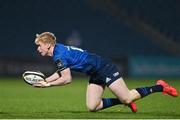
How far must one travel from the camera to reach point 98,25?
28.5 meters

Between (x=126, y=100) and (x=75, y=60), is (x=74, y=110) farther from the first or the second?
(x=75, y=60)

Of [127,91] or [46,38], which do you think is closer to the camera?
[46,38]

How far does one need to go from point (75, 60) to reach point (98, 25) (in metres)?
19.0

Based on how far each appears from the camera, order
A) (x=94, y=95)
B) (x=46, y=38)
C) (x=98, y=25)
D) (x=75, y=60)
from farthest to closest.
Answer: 1. (x=98, y=25)
2. (x=94, y=95)
3. (x=75, y=60)
4. (x=46, y=38)

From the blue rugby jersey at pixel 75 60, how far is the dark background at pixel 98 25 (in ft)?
53.9

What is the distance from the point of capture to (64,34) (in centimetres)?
2750

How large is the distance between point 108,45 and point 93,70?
17735mm

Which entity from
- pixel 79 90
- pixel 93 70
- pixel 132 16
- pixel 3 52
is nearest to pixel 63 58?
pixel 93 70

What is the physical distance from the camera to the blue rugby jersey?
938 centimetres

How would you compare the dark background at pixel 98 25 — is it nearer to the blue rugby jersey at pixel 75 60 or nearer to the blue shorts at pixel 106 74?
the blue shorts at pixel 106 74

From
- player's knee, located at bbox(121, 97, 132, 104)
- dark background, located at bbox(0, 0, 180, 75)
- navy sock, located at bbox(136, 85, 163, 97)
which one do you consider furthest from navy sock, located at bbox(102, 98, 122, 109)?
dark background, located at bbox(0, 0, 180, 75)

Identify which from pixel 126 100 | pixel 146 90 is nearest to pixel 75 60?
pixel 126 100

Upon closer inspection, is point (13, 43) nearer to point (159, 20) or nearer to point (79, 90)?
point (159, 20)

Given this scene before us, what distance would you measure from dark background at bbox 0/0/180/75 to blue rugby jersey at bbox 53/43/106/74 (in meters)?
16.4
